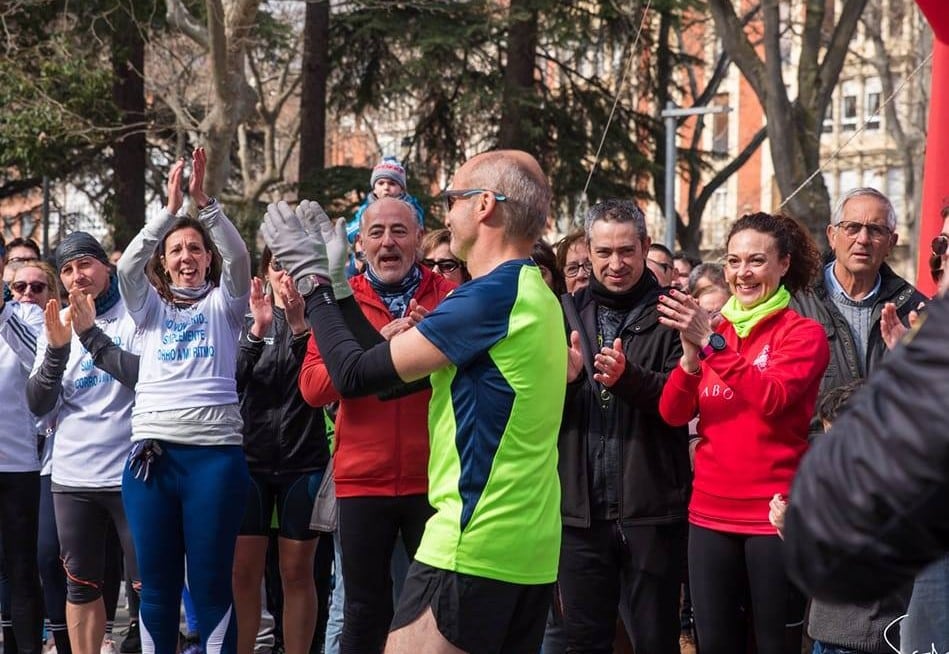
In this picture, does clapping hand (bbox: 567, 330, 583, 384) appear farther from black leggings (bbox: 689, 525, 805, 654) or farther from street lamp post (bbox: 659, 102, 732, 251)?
street lamp post (bbox: 659, 102, 732, 251)

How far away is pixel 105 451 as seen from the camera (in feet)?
22.2

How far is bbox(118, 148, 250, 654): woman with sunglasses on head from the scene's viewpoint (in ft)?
19.8

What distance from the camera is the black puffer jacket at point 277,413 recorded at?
6875mm

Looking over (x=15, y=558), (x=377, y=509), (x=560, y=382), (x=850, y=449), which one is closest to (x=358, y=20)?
(x=15, y=558)

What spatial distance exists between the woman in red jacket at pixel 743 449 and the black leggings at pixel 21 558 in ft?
11.3

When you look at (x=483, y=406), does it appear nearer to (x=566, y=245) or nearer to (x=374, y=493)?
(x=374, y=493)

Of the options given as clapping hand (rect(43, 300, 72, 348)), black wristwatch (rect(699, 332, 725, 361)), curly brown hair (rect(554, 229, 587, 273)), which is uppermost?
curly brown hair (rect(554, 229, 587, 273))

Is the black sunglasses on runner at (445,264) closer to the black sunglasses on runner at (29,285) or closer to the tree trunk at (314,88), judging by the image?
the black sunglasses on runner at (29,285)

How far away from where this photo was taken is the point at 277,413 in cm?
693

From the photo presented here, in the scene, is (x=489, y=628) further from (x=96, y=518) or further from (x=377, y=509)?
(x=96, y=518)

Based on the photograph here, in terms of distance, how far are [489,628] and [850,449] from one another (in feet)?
7.21

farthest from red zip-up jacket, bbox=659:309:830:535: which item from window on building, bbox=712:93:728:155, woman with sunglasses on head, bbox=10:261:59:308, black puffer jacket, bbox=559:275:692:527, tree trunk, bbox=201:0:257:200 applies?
window on building, bbox=712:93:728:155

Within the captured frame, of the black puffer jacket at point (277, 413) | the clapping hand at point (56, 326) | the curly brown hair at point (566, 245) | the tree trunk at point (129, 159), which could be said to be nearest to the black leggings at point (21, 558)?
the clapping hand at point (56, 326)

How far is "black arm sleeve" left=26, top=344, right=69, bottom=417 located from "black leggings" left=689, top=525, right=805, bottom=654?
3.15 metres
